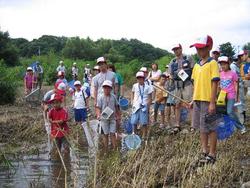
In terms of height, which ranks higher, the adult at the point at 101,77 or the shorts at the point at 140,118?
the adult at the point at 101,77

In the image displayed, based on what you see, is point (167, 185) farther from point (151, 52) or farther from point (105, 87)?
point (151, 52)

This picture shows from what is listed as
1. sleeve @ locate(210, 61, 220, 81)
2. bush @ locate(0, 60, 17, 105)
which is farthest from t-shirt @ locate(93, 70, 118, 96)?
bush @ locate(0, 60, 17, 105)

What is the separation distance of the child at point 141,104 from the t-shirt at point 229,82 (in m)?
1.67

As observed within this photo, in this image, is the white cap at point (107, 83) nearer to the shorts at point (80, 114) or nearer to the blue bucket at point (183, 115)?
the blue bucket at point (183, 115)

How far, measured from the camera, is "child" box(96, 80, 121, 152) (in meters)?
9.31

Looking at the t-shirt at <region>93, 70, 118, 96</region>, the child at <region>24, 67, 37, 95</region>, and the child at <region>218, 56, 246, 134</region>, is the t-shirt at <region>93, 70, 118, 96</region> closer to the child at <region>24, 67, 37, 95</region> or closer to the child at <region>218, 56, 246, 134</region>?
the child at <region>218, 56, 246, 134</region>

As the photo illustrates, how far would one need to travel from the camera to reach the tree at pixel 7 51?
42.7m

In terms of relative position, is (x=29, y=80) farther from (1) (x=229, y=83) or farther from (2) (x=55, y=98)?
(1) (x=229, y=83)

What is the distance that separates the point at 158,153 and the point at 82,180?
1.71m

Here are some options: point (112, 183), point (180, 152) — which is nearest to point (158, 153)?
point (180, 152)

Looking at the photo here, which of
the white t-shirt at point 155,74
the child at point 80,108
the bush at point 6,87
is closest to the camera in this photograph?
the child at point 80,108

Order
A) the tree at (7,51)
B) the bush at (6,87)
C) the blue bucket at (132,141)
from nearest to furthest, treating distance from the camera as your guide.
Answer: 1. the blue bucket at (132,141)
2. the bush at (6,87)
3. the tree at (7,51)

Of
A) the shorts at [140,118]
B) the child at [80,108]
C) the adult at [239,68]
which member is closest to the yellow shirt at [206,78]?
the shorts at [140,118]

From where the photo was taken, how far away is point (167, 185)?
6.17m
